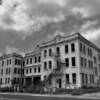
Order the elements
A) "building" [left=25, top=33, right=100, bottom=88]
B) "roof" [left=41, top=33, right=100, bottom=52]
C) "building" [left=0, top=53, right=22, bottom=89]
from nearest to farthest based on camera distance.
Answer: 1. "building" [left=25, top=33, right=100, bottom=88]
2. "roof" [left=41, top=33, right=100, bottom=52]
3. "building" [left=0, top=53, right=22, bottom=89]

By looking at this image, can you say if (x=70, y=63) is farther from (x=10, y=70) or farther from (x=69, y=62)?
(x=10, y=70)

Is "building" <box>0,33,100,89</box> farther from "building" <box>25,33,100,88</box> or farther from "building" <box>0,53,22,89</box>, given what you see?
"building" <box>0,53,22,89</box>

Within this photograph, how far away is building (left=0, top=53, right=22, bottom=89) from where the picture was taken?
5709 centimetres

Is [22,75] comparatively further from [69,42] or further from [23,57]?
[69,42]

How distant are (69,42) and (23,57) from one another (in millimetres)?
26387

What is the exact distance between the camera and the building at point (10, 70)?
187 ft

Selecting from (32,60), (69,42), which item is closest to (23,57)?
(32,60)

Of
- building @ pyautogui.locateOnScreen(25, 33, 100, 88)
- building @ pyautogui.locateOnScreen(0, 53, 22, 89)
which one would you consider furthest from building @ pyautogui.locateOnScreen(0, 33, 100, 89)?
building @ pyautogui.locateOnScreen(0, 53, 22, 89)

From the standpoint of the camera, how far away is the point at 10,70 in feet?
190

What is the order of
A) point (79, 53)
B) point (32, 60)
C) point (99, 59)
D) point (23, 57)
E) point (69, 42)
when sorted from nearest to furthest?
point (79, 53) → point (69, 42) → point (99, 59) → point (32, 60) → point (23, 57)

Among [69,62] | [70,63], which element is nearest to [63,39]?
[69,62]

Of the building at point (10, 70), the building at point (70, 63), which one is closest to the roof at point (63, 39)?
the building at point (70, 63)

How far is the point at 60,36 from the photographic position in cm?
4225

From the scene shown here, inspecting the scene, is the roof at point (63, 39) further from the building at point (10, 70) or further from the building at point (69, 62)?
the building at point (10, 70)
